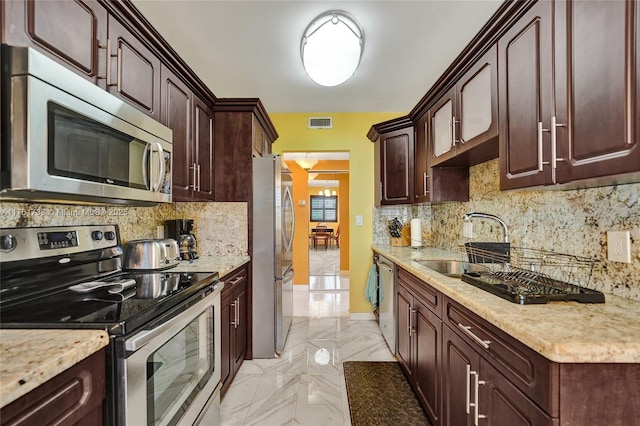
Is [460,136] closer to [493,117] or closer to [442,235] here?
[493,117]

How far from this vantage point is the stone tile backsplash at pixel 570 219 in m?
1.24

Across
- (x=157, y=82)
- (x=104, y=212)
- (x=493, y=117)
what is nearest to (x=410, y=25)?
(x=493, y=117)

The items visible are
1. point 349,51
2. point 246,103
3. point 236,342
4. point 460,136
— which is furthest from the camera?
point 246,103

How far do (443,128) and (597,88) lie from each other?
149 centimetres

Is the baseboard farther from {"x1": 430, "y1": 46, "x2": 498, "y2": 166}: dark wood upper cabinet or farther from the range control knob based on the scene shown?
the range control knob

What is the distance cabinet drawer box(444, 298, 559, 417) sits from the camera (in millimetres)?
847

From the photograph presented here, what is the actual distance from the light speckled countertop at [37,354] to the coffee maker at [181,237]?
61.7 inches

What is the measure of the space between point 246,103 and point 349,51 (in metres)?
0.99

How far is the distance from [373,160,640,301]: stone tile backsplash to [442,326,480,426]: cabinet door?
0.63m

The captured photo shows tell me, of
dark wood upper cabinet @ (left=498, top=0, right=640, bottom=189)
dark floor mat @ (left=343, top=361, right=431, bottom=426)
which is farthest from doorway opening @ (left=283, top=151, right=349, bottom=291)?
dark wood upper cabinet @ (left=498, top=0, right=640, bottom=189)

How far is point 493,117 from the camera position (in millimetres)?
1687

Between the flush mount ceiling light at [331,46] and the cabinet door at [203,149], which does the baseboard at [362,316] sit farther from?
the flush mount ceiling light at [331,46]

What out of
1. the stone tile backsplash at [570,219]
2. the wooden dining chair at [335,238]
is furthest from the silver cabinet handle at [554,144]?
the wooden dining chair at [335,238]

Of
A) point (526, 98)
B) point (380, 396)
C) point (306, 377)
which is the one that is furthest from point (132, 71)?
point (380, 396)
